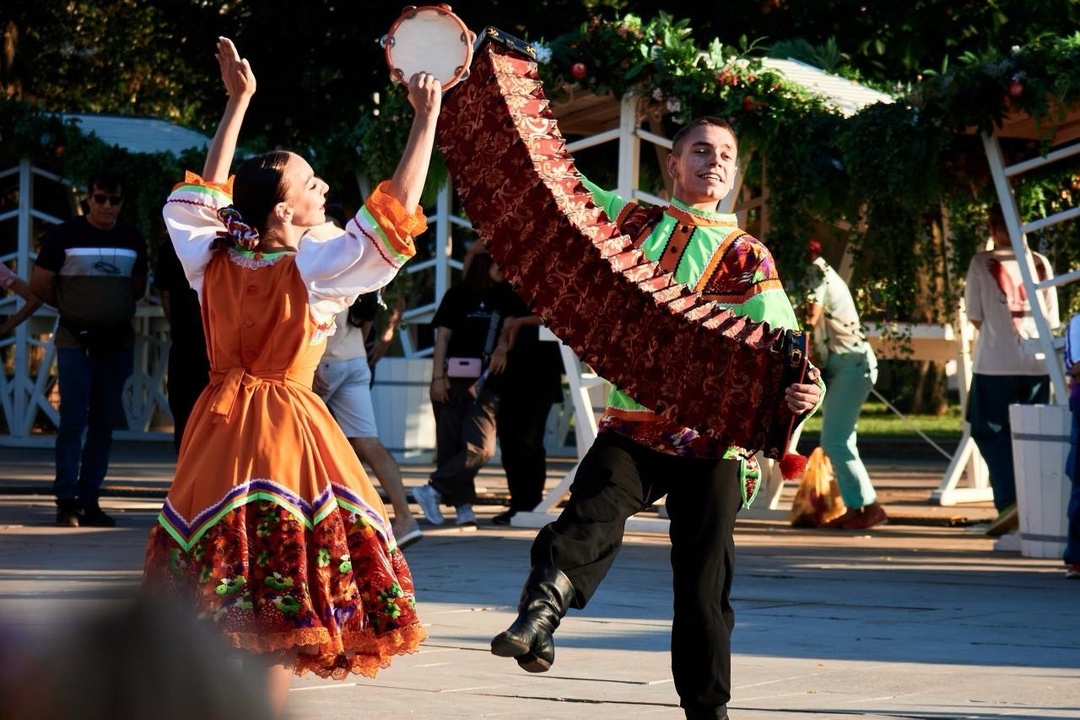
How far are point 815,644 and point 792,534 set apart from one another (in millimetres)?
4187

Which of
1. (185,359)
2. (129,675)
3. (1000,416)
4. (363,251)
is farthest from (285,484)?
(1000,416)

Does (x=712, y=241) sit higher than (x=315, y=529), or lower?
higher

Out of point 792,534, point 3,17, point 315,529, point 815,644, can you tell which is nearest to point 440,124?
point 315,529

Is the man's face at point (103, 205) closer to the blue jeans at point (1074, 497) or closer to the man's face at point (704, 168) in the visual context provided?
the blue jeans at point (1074, 497)

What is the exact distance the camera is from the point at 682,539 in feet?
Result: 15.4

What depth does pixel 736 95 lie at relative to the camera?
10328mm

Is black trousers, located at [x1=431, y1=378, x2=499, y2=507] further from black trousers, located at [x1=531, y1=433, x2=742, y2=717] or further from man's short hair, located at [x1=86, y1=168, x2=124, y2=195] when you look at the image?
black trousers, located at [x1=531, y1=433, x2=742, y2=717]

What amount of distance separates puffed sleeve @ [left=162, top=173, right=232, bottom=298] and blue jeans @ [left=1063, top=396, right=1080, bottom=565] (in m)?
5.50

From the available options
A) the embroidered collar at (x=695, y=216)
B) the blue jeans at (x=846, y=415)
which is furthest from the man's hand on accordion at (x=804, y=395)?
the blue jeans at (x=846, y=415)

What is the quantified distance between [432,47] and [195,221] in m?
0.79

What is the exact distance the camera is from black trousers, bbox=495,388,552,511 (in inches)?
434

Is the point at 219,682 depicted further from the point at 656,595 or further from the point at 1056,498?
the point at 1056,498

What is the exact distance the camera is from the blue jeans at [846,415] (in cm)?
1091

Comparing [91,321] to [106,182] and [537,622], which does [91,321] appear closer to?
[106,182]
